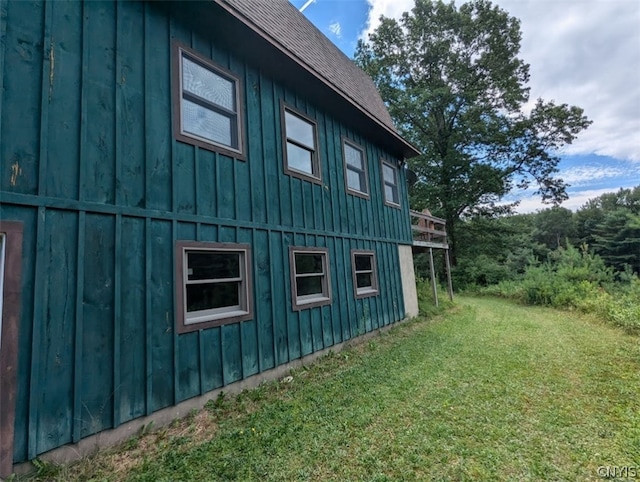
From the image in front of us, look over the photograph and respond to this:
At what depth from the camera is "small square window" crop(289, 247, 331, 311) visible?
5.45 meters

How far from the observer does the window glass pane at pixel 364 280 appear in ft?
25.2

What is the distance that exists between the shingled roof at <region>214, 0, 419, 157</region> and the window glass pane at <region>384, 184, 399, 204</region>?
143 cm

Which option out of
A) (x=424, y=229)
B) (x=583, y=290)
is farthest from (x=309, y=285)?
(x=583, y=290)

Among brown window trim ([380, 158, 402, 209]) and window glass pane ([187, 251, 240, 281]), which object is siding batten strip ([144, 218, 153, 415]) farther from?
brown window trim ([380, 158, 402, 209])

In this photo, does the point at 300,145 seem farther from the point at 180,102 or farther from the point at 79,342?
the point at 79,342

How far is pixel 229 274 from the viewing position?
14.6 ft

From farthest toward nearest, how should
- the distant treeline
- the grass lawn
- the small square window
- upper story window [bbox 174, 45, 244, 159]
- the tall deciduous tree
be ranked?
1. the tall deciduous tree
2. the distant treeline
3. the small square window
4. upper story window [bbox 174, 45, 244, 159]
5. the grass lawn

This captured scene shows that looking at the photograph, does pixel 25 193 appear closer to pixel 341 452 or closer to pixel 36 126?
pixel 36 126

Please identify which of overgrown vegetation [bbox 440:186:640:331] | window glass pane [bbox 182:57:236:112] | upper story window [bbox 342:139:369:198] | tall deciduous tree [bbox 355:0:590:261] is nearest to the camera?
window glass pane [bbox 182:57:236:112]

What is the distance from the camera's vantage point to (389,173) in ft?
32.1

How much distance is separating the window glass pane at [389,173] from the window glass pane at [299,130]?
3.47 m

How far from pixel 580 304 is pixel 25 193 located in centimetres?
1479

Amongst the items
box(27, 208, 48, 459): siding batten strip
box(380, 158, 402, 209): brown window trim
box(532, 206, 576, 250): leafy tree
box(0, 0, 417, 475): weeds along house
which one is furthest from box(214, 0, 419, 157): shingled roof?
box(532, 206, 576, 250): leafy tree

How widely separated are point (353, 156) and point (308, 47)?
2.90 metres
